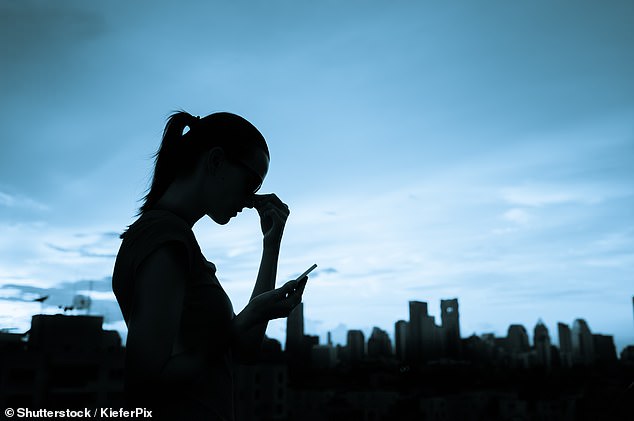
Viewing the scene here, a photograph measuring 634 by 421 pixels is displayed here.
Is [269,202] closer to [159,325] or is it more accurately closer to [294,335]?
[159,325]

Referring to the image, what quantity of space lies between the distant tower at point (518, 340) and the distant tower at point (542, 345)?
79.5 inches

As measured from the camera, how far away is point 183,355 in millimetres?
1592

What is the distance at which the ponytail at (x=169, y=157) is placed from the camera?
77.0 inches

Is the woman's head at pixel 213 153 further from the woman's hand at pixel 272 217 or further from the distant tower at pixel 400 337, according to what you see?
the distant tower at pixel 400 337

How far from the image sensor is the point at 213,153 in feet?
6.16

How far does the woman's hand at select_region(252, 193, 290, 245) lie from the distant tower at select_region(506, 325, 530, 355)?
4311 inches

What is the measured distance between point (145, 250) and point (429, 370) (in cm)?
5735

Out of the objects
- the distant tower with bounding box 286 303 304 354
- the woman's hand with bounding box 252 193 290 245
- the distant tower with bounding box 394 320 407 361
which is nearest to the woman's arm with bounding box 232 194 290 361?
the woman's hand with bounding box 252 193 290 245

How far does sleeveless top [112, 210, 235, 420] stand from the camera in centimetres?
162

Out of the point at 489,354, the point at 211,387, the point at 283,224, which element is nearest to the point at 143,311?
the point at 211,387

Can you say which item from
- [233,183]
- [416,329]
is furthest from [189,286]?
[416,329]

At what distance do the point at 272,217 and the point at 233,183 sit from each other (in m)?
0.46

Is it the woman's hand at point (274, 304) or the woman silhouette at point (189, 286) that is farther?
the woman's hand at point (274, 304)

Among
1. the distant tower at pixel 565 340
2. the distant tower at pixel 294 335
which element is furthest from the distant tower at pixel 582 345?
the distant tower at pixel 294 335
